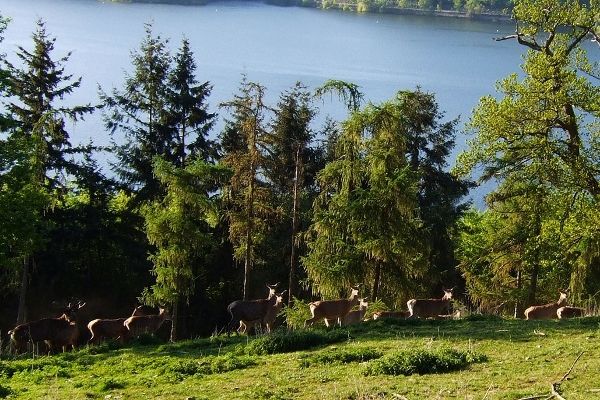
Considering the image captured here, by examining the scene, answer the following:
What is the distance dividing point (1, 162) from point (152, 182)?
39.0 feet

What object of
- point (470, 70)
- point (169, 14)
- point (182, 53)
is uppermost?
point (169, 14)

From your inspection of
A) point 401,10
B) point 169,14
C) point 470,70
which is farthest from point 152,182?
point 401,10

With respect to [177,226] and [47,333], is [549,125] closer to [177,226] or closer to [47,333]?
[177,226]

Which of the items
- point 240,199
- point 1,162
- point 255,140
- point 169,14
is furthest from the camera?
point 169,14

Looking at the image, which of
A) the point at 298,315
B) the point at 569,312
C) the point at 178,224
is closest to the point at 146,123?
the point at 178,224

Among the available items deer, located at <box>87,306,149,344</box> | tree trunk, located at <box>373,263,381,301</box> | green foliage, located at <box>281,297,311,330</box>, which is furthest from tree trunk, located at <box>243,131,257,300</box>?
deer, located at <box>87,306,149,344</box>

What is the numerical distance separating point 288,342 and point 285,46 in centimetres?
9663

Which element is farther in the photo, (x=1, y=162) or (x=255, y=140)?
(x=255, y=140)

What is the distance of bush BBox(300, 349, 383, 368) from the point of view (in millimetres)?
12953

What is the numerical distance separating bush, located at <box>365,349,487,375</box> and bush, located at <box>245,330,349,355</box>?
292 cm

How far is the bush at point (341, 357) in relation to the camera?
42.5 feet

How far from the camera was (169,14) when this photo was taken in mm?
140625

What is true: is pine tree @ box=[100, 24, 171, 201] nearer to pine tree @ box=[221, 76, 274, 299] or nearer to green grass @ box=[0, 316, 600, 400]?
pine tree @ box=[221, 76, 274, 299]

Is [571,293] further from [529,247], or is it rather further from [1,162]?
[1,162]
